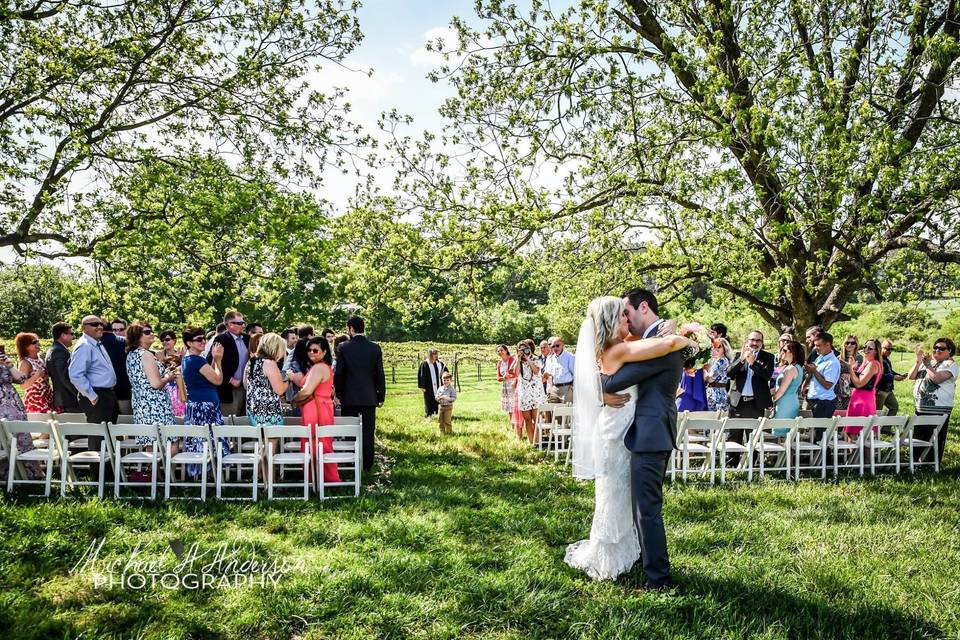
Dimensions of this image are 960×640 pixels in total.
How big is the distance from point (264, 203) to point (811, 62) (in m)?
9.78

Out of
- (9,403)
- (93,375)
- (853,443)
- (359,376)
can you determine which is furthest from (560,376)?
(9,403)

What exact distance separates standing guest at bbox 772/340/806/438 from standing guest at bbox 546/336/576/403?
414 cm

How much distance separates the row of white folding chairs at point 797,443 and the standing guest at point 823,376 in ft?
1.13

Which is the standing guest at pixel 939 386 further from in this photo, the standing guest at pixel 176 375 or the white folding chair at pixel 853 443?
the standing guest at pixel 176 375

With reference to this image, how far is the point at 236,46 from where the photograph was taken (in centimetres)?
1092

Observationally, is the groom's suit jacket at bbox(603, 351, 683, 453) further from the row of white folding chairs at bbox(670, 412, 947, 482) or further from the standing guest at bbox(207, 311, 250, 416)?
the standing guest at bbox(207, 311, 250, 416)

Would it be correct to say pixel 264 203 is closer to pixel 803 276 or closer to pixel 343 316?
pixel 803 276

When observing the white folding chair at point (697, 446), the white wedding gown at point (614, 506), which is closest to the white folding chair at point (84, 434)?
the white wedding gown at point (614, 506)

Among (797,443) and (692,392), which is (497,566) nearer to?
(797,443)

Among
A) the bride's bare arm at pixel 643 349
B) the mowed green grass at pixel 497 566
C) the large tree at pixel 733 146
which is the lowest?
the mowed green grass at pixel 497 566

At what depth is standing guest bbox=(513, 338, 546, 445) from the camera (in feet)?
36.9

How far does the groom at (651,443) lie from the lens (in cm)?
451

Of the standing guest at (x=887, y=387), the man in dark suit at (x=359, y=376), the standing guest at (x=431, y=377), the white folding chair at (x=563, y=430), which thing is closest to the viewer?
the man in dark suit at (x=359, y=376)

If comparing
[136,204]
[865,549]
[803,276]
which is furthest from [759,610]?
[136,204]
